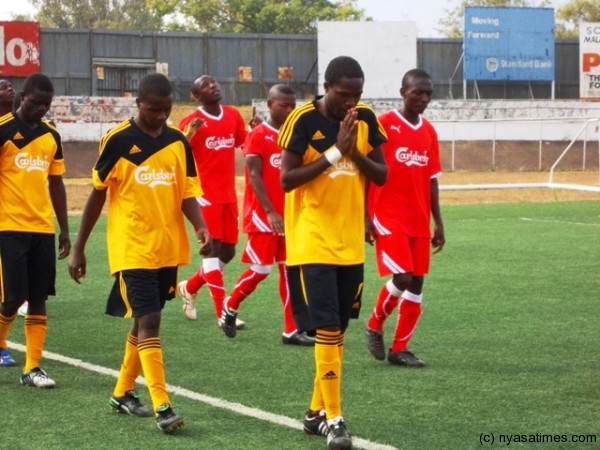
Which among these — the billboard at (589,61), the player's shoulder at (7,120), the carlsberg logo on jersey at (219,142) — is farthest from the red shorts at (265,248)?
the billboard at (589,61)

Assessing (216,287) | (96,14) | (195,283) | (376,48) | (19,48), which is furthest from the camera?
(96,14)

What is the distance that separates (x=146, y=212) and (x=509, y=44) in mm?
49718

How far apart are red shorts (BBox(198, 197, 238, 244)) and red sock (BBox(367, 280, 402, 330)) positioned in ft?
7.78

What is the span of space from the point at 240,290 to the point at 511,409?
3804mm

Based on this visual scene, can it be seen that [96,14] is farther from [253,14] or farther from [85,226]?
[85,226]

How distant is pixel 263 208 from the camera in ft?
32.6

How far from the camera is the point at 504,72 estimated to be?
55281 millimetres

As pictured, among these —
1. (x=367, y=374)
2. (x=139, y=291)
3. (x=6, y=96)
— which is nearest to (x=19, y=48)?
(x=6, y=96)

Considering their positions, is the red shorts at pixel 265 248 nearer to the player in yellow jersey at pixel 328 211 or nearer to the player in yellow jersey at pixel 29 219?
the player in yellow jersey at pixel 29 219

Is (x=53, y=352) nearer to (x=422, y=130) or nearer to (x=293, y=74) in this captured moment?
(x=422, y=130)

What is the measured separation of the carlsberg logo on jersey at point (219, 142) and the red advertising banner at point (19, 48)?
40.0 metres

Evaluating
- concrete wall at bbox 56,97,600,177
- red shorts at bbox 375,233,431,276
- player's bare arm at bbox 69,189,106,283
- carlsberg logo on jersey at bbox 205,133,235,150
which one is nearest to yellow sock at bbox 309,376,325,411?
player's bare arm at bbox 69,189,106,283

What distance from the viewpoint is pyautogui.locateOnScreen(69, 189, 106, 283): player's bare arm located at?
7301 mm

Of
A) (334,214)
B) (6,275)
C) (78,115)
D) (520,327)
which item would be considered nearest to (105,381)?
(6,275)
